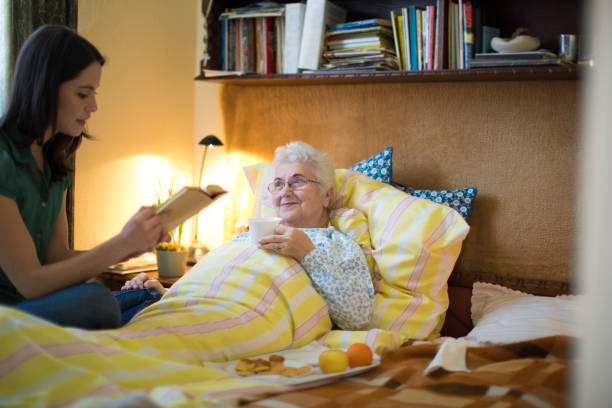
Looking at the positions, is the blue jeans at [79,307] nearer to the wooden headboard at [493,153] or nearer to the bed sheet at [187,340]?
the bed sheet at [187,340]

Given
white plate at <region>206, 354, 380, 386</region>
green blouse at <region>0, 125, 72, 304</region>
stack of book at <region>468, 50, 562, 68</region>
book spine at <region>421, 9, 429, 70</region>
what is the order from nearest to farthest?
white plate at <region>206, 354, 380, 386</region> < green blouse at <region>0, 125, 72, 304</region> < stack of book at <region>468, 50, 562, 68</region> < book spine at <region>421, 9, 429, 70</region>

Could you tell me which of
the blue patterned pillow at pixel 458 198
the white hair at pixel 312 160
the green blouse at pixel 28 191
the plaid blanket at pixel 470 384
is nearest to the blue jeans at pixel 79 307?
the green blouse at pixel 28 191

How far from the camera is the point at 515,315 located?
1.73m

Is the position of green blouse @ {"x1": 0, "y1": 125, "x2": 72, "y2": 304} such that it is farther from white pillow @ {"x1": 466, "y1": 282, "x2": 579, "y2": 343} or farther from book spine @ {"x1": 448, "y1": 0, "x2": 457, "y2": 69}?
book spine @ {"x1": 448, "y1": 0, "x2": 457, "y2": 69}

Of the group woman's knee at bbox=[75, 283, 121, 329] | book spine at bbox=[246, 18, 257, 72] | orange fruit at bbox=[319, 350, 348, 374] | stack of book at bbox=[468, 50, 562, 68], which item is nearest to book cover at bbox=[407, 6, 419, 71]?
stack of book at bbox=[468, 50, 562, 68]

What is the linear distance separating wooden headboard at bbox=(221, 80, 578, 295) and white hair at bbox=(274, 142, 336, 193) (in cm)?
45

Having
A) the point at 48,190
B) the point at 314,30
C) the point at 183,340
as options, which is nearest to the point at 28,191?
the point at 48,190

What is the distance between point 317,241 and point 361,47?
35.0 inches

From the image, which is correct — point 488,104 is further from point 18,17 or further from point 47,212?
point 18,17

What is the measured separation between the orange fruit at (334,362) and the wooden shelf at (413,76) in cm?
124

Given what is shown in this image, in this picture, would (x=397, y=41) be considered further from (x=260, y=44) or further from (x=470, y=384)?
(x=470, y=384)

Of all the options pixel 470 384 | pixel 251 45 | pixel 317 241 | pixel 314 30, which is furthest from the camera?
pixel 251 45

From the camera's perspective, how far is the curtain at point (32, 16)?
6.79 feet

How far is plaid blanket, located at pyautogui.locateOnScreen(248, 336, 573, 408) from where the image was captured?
1.10 meters
